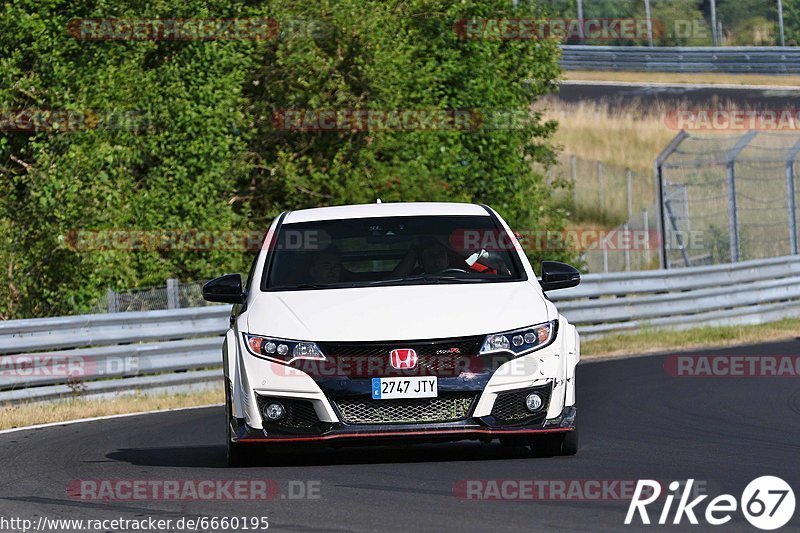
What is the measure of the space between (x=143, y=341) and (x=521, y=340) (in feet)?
29.4

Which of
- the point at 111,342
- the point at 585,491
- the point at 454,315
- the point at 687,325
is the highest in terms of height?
the point at 454,315

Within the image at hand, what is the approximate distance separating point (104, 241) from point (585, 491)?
1554 cm

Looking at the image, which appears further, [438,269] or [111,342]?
[111,342]

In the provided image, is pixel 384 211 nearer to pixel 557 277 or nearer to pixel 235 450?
pixel 557 277

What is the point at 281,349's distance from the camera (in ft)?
Result: 28.5

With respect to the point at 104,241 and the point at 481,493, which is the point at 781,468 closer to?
the point at 481,493

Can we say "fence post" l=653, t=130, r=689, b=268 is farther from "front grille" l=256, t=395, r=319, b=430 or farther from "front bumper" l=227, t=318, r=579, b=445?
"front grille" l=256, t=395, r=319, b=430

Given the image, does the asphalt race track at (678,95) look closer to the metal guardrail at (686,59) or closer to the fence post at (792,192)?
the metal guardrail at (686,59)

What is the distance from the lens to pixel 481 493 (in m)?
7.61

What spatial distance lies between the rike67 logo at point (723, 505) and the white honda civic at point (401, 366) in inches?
45.1

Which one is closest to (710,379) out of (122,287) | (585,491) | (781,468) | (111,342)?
(111,342)

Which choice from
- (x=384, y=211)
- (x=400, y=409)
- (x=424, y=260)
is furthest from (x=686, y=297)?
(x=400, y=409)

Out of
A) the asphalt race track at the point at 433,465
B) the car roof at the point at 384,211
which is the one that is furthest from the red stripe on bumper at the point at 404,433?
the car roof at the point at 384,211

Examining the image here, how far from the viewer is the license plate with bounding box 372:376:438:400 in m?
8.50
